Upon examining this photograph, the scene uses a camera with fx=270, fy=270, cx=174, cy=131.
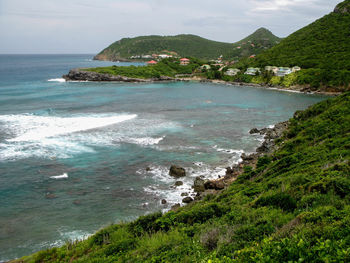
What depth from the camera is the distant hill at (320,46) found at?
87938 millimetres

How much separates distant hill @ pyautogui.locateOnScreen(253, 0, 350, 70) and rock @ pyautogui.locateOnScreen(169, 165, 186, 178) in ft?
239

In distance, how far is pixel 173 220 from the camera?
43.4 ft

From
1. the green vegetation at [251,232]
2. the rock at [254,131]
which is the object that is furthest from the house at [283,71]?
the green vegetation at [251,232]

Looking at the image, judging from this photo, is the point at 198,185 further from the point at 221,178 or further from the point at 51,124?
the point at 51,124

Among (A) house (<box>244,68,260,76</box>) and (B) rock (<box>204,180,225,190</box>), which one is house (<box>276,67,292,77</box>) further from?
(B) rock (<box>204,180,225,190</box>)

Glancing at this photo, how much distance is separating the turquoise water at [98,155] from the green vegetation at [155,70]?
50.0 meters

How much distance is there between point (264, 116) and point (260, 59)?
70.7m

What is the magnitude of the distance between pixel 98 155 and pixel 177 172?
34.4 ft

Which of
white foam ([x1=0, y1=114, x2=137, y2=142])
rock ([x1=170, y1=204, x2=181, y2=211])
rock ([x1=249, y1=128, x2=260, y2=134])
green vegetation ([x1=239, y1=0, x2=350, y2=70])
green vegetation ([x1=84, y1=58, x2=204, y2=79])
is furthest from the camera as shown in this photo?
green vegetation ([x1=84, y1=58, x2=204, y2=79])

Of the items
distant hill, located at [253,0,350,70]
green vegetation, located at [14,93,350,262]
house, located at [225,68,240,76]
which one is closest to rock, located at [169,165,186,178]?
green vegetation, located at [14,93,350,262]

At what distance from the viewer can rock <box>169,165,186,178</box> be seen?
2684cm

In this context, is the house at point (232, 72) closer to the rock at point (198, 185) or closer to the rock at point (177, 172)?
the rock at point (177, 172)

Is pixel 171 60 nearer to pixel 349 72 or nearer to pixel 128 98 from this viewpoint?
pixel 128 98

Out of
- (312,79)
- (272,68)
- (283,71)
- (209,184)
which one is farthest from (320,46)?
(209,184)
